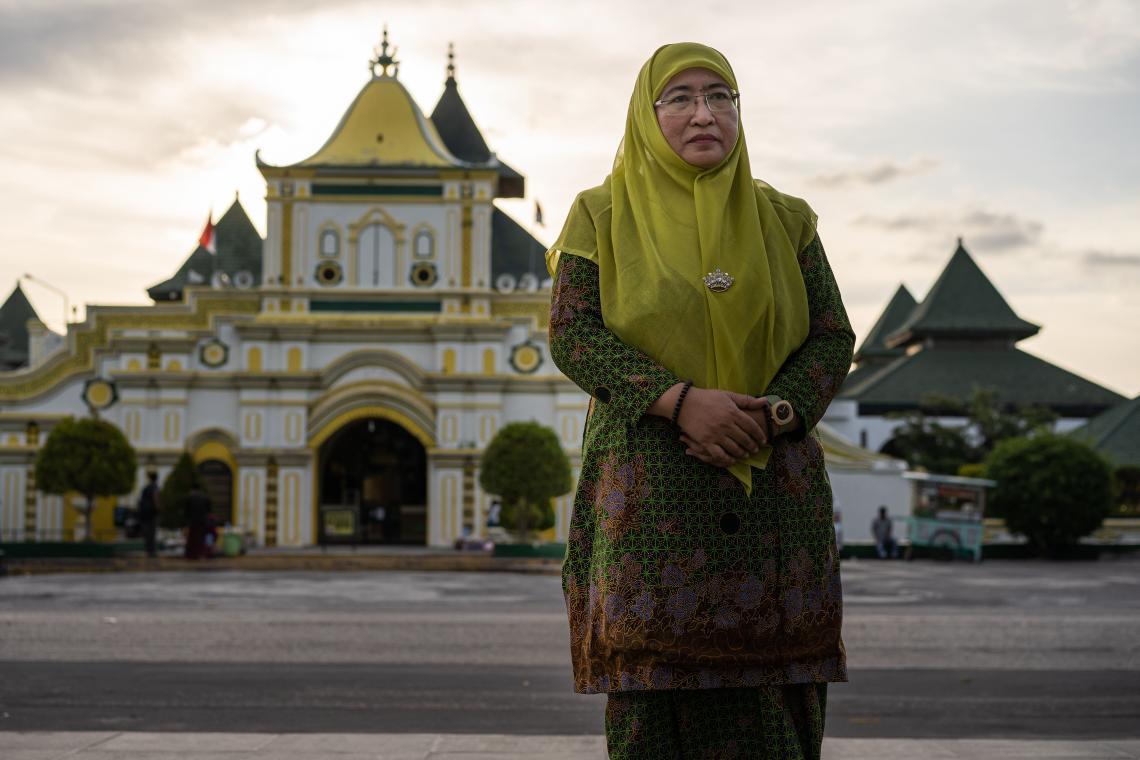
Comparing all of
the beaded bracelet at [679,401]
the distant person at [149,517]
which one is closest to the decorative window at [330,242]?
the distant person at [149,517]

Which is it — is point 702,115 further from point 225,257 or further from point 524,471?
point 225,257

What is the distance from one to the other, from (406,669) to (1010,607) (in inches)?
381

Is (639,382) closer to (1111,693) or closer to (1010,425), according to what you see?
(1111,693)

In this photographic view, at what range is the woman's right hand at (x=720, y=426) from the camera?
336 centimetres

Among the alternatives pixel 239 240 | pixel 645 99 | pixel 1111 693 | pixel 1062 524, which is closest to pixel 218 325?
pixel 239 240

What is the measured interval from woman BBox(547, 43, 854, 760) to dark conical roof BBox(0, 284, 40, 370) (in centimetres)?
7367

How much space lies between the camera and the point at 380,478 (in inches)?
1588

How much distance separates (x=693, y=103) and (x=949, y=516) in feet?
103

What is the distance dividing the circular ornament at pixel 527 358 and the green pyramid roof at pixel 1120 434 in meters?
18.0

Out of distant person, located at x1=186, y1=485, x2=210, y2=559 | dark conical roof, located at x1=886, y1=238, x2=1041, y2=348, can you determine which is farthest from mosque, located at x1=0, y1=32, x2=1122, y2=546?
dark conical roof, located at x1=886, y1=238, x2=1041, y2=348

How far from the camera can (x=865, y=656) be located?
436 inches

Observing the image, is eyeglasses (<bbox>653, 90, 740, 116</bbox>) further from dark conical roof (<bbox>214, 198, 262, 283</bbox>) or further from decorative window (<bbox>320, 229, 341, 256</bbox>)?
dark conical roof (<bbox>214, 198, 262, 283</bbox>)

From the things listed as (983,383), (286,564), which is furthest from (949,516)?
(983,383)

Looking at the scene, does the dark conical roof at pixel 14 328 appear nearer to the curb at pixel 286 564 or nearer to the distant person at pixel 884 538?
the curb at pixel 286 564
